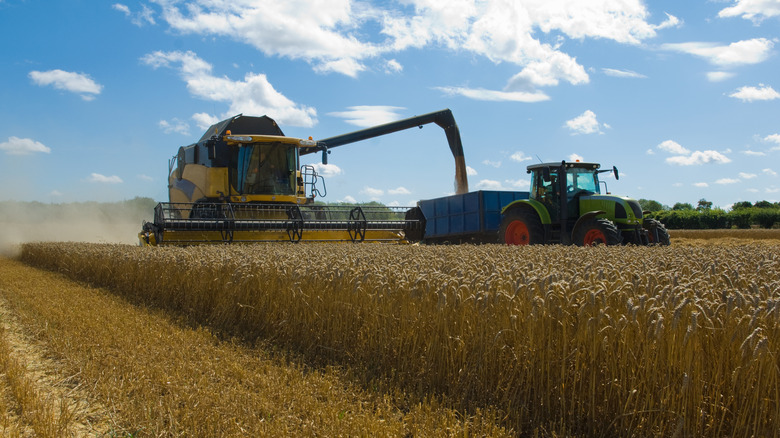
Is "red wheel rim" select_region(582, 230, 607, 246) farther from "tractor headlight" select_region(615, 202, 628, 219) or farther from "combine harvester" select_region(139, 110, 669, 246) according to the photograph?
"tractor headlight" select_region(615, 202, 628, 219)

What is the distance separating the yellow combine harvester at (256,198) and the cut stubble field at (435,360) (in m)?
6.74

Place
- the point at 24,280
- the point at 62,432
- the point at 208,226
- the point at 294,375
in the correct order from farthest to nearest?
the point at 208,226, the point at 24,280, the point at 294,375, the point at 62,432

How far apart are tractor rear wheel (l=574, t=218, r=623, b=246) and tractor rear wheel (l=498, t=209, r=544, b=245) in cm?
144

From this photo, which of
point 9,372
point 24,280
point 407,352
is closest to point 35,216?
point 24,280

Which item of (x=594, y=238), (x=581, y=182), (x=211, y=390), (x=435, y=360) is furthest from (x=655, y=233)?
(x=211, y=390)

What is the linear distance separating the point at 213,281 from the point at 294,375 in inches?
124

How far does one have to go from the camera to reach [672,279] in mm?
4164

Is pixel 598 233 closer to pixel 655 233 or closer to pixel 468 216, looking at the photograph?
pixel 655 233

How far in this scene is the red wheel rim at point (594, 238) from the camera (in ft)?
39.3

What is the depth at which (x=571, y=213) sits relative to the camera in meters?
14.0


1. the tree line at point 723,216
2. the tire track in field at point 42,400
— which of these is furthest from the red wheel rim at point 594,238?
the tree line at point 723,216

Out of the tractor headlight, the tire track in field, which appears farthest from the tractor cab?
the tire track in field

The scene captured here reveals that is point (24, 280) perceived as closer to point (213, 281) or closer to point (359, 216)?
point (213, 281)

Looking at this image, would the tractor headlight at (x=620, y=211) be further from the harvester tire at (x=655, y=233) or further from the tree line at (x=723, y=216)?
the tree line at (x=723, y=216)
